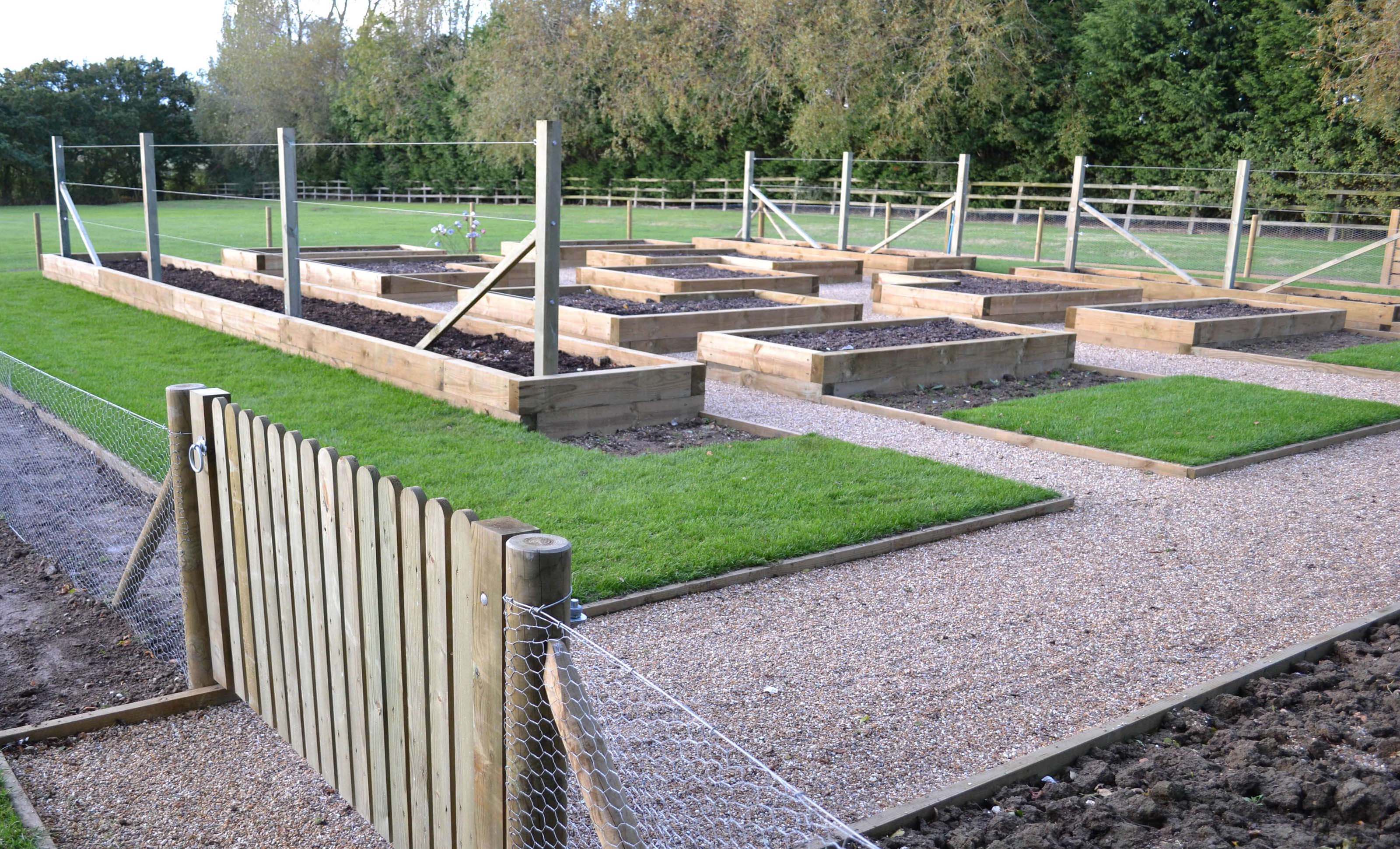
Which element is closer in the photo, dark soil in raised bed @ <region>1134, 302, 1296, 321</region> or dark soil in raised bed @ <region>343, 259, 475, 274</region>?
dark soil in raised bed @ <region>1134, 302, 1296, 321</region>

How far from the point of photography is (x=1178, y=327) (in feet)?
35.2

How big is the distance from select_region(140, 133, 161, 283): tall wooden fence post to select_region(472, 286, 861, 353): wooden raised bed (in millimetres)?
3950

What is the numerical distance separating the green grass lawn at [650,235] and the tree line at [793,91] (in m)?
3.55

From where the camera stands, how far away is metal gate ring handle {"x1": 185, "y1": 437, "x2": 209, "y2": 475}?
3365 mm

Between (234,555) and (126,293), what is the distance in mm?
10118

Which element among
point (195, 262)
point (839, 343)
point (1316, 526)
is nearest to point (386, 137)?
point (195, 262)

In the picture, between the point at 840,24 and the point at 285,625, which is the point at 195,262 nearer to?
the point at 285,625

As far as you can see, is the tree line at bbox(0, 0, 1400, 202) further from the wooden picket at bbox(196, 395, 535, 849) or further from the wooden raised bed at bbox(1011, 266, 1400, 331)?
the wooden picket at bbox(196, 395, 535, 849)

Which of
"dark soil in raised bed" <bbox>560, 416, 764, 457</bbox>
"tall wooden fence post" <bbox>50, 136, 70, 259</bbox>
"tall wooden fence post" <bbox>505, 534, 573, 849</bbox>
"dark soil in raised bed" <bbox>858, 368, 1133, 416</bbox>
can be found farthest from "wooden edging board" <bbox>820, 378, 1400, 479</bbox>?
"tall wooden fence post" <bbox>50, 136, 70, 259</bbox>

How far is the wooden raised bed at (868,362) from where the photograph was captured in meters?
8.27

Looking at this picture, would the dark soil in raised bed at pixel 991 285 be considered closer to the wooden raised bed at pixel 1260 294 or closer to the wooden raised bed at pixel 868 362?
the wooden raised bed at pixel 1260 294

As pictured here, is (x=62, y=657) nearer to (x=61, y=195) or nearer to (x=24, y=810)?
(x=24, y=810)

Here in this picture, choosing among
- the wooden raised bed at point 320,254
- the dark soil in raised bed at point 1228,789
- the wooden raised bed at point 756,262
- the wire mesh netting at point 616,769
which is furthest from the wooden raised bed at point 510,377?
the wooden raised bed at point 756,262

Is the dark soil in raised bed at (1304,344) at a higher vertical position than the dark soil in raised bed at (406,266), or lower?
lower
